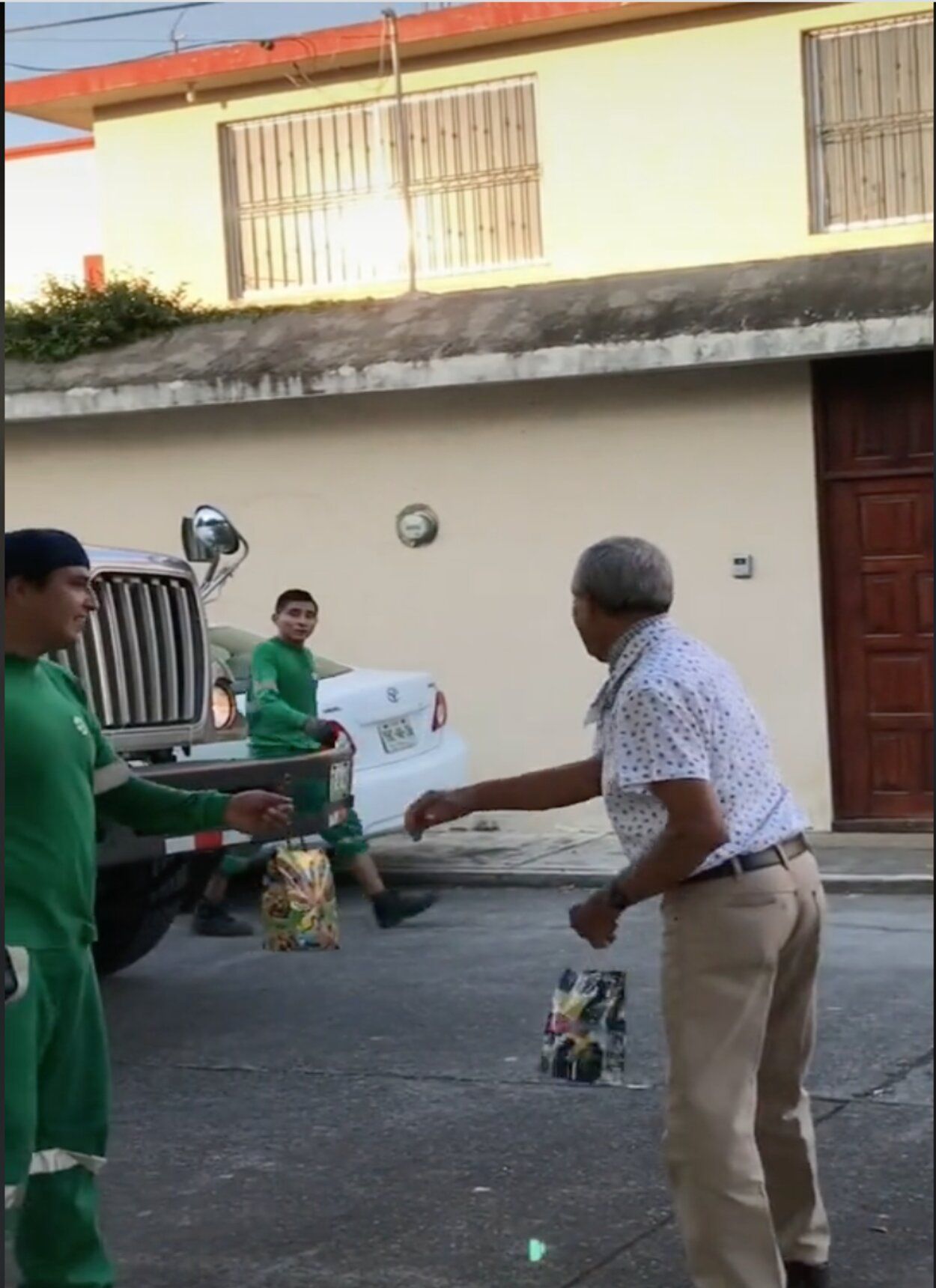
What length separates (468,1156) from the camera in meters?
6.00

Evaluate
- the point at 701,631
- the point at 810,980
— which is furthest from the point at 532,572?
the point at 810,980

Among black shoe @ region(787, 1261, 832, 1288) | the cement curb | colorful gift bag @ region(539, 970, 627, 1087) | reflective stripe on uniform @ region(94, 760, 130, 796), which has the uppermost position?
reflective stripe on uniform @ region(94, 760, 130, 796)

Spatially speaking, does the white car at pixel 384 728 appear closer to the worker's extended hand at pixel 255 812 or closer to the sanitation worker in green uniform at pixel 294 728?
the sanitation worker in green uniform at pixel 294 728

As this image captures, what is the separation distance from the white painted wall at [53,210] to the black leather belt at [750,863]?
1815cm

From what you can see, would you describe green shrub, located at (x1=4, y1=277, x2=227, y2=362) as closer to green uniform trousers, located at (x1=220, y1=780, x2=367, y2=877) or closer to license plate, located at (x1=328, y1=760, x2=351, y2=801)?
green uniform trousers, located at (x1=220, y1=780, x2=367, y2=877)

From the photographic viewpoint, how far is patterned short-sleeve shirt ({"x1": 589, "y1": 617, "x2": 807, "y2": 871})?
13.6ft

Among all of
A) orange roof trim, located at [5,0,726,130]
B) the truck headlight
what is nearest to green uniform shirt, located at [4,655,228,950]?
the truck headlight

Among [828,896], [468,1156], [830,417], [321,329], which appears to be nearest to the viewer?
[468,1156]

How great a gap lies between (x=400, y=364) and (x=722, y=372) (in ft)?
6.72

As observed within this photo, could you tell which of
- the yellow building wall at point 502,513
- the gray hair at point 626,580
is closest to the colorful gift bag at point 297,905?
the gray hair at point 626,580

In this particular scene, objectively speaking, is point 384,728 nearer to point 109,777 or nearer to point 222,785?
point 222,785

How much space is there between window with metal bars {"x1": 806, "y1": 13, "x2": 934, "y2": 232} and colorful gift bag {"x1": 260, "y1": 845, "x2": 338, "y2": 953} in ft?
25.3

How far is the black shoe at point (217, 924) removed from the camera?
994 cm

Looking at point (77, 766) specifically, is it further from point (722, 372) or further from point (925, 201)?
point (925, 201)
